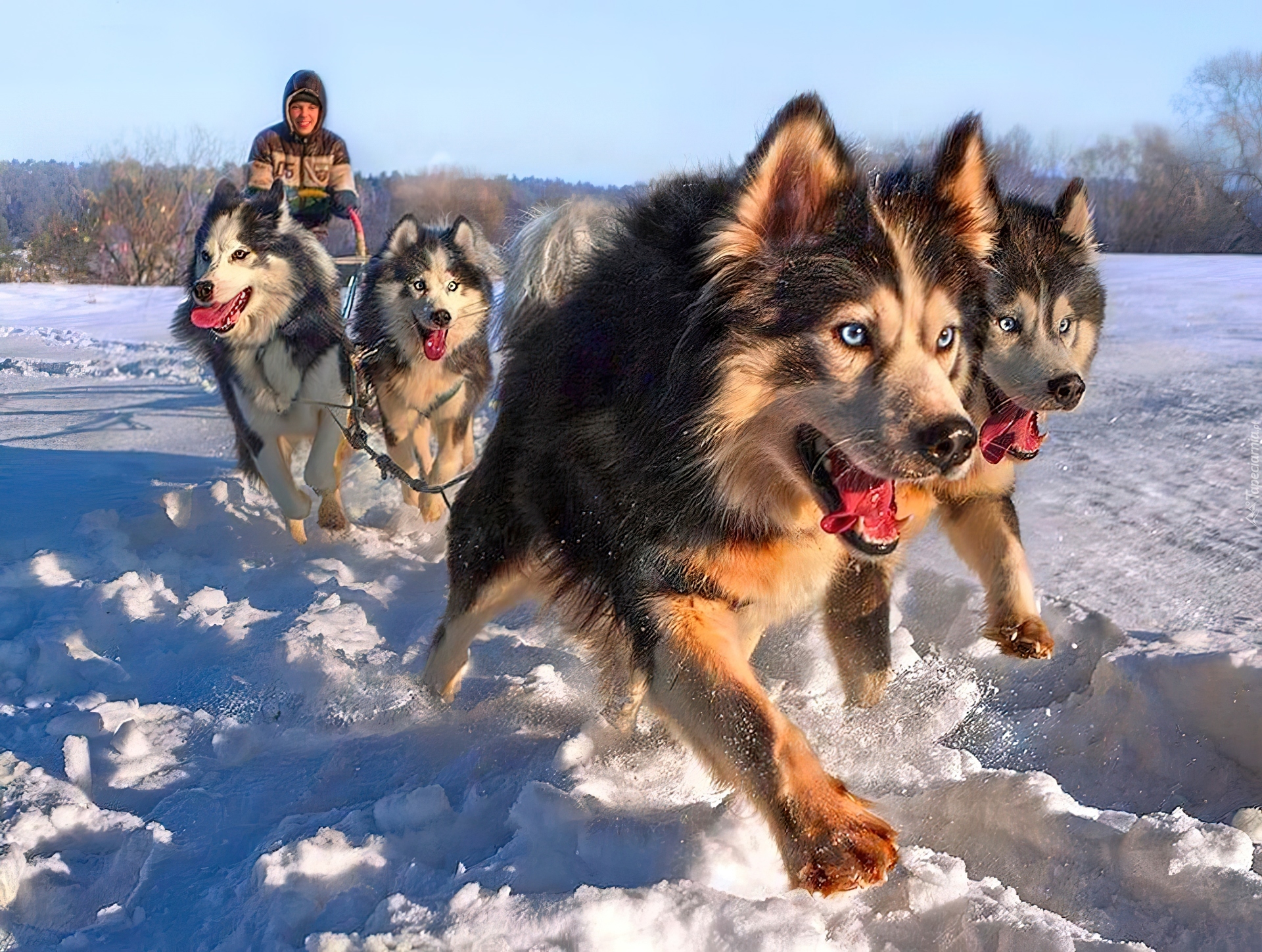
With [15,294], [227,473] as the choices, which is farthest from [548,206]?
[15,294]

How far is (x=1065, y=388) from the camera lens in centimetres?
296

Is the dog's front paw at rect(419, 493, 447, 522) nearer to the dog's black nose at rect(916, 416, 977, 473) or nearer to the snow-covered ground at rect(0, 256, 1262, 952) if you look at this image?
the snow-covered ground at rect(0, 256, 1262, 952)

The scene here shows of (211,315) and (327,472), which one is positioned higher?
(211,315)

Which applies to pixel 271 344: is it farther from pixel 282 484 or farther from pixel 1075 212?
pixel 1075 212

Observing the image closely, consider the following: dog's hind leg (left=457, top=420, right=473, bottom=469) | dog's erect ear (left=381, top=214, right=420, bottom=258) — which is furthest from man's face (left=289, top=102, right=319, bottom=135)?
dog's hind leg (left=457, top=420, right=473, bottom=469)

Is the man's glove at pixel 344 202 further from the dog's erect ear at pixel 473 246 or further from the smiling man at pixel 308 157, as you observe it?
the dog's erect ear at pixel 473 246

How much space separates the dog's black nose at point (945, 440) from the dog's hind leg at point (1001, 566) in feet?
3.48

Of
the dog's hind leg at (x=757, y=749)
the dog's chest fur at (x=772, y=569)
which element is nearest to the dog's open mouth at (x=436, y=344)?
the dog's chest fur at (x=772, y=569)

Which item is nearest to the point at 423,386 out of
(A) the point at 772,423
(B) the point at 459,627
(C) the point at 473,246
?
(C) the point at 473,246

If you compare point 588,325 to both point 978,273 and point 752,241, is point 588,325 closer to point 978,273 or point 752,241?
point 752,241

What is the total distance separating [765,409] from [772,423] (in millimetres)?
36

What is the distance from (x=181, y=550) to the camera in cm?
488

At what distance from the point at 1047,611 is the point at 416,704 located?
2126 mm

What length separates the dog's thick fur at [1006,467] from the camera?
2.99m
